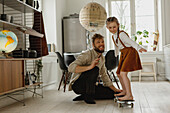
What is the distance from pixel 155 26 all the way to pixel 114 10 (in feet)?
4.30

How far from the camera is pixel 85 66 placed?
3275 mm

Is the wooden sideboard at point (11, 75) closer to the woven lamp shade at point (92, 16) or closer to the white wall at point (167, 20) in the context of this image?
the woven lamp shade at point (92, 16)

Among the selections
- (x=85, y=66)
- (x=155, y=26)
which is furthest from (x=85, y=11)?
(x=155, y=26)

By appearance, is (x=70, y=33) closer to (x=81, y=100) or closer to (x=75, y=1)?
(x=75, y=1)

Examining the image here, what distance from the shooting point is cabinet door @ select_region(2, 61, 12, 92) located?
2.95m

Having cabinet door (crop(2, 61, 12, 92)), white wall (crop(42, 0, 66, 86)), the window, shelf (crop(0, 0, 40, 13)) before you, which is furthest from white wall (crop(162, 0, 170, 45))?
cabinet door (crop(2, 61, 12, 92))

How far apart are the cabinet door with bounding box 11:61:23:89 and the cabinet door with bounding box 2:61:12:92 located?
0.08 m

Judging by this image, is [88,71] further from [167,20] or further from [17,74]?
[167,20]

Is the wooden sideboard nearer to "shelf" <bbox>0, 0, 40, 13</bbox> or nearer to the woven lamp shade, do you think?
"shelf" <bbox>0, 0, 40, 13</bbox>

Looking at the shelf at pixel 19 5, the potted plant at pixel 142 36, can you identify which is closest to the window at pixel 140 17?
the potted plant at pixel 142 36

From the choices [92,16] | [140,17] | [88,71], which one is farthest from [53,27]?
[88,71]

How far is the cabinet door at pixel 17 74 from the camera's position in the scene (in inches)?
126

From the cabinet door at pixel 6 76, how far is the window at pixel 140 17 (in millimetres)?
4754

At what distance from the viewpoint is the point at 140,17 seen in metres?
7.25
